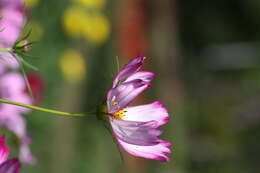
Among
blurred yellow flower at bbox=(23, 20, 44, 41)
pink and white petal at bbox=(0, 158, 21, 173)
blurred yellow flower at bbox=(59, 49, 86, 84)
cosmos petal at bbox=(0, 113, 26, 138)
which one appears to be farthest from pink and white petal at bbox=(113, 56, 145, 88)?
blurred yellow flower at bbox=(59, 49, 86, 84)

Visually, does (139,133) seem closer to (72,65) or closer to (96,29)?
(72,65)

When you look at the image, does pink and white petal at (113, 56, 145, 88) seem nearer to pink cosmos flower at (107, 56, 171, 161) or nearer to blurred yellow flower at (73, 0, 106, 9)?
pink cosmos flower at (107, 56, 171, 161)

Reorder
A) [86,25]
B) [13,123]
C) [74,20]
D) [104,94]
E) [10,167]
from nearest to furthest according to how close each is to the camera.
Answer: [10,167], [13,123], [74,20], [86,25], [104,94]

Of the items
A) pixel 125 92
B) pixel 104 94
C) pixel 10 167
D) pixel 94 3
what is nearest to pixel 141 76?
pixel 125 92

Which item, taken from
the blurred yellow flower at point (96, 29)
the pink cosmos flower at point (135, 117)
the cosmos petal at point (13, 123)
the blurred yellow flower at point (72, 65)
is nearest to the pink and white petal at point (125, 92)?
the pink cosmos flower at point (135, 117)

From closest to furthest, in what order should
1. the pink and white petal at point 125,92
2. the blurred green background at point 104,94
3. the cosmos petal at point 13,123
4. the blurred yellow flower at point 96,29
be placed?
the pink and white petal at point 125,92
the cosmos petal at point 13,123
the blurred green background at point 104,94
the blurred yellow flower at point 96,29

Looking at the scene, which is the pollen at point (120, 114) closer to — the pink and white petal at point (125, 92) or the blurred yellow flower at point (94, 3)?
the pink and white petal at point (125, 92)

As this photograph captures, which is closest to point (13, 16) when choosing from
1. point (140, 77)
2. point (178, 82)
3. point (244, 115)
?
point (140, 77)
